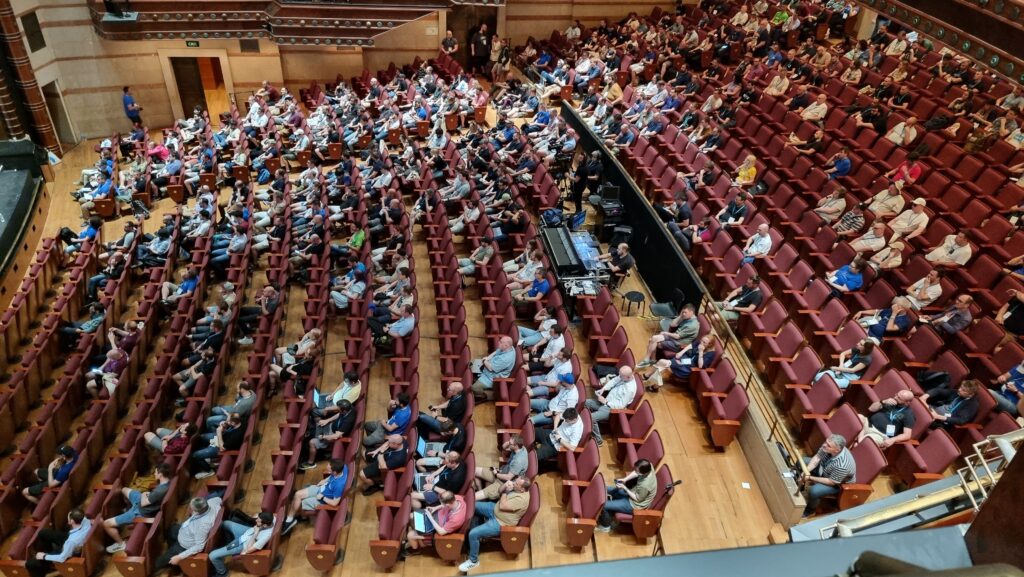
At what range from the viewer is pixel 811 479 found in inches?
169

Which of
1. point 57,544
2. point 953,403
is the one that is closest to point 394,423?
point 57,544

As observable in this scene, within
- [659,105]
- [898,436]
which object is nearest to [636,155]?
[659,105]

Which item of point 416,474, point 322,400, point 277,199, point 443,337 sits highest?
point 277,199

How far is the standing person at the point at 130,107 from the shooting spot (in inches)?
447

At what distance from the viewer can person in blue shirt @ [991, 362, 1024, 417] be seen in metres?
4.63

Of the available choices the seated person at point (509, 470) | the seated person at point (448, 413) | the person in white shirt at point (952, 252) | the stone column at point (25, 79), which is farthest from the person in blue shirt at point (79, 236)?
the person in white shirt at point (952, 252)

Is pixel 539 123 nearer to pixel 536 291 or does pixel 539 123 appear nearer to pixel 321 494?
pixel 536 291

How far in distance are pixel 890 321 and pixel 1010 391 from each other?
884 mm

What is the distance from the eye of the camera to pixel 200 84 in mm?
12453

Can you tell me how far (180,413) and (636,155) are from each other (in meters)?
5.63

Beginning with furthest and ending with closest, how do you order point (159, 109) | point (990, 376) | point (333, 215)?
point (159, 109) < point (333, 215) < point (990, 376)

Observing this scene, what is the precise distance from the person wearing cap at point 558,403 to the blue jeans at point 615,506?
68 centimetres

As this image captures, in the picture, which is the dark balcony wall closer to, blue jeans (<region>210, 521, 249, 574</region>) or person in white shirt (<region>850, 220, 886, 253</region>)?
person in white shirt (<region>850, 220, 886, 253</region>)

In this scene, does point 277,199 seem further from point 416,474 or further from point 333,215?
point 416,474
